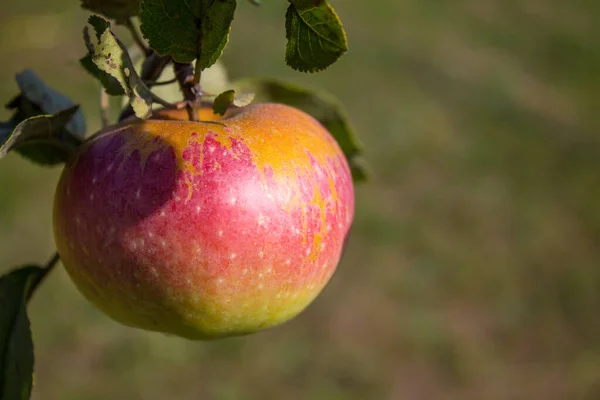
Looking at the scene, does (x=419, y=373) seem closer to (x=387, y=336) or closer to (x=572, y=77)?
(x=387, y=336)

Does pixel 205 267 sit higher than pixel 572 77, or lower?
higher

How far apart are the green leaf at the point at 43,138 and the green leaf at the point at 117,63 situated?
0.25ft

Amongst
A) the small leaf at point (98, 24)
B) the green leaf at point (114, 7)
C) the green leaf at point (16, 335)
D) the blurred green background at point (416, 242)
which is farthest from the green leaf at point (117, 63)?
the blurred green background at point (416, 242)

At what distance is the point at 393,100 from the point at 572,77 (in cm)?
139

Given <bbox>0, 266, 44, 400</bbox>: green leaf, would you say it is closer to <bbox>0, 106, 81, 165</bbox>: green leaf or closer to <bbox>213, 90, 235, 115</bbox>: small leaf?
<bbox>0, 106, 81, 165</bbox>: green leaf

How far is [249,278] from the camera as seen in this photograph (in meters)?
0.65

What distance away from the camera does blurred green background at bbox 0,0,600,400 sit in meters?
2.94

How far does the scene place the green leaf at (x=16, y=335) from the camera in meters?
0.69

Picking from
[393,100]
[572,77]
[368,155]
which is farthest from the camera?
[572,77]

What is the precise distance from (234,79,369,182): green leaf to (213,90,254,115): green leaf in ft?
0.73

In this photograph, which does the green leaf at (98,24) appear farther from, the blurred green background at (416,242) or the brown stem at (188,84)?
the blurred green background at (416,242)

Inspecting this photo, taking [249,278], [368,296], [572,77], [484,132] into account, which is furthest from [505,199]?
[249,278]

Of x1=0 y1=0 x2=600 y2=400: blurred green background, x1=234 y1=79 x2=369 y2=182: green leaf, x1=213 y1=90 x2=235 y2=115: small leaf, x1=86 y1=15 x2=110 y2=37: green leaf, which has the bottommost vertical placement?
x1=0 y1=0 x2=600 y2=400: blurred green background

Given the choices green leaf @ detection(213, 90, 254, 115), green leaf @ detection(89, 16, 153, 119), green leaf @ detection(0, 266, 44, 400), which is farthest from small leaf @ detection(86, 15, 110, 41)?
green leaf @ detection(0, 266, 44, 400)
